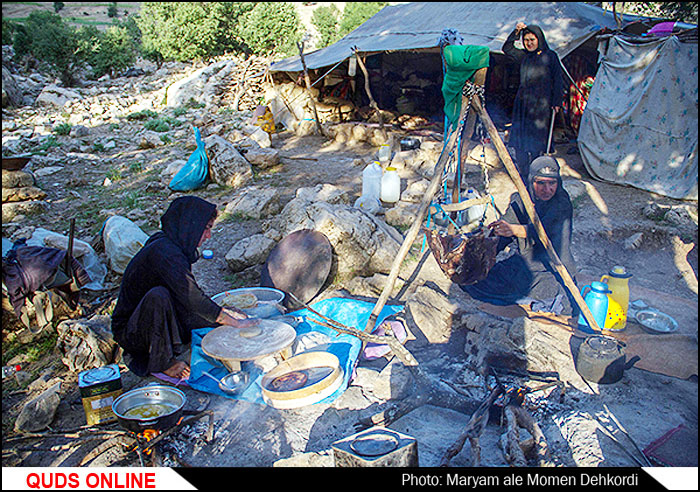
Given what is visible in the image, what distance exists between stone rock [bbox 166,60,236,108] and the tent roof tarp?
4.25 meters

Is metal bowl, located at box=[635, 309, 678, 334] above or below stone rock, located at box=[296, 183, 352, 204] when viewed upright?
below

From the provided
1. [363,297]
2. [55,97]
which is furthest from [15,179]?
[55,97]

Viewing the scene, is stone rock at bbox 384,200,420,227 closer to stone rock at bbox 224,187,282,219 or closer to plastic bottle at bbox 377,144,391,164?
stone rock at bbox 224,187,282,219

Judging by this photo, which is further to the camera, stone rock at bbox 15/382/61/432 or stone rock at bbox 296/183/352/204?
stone rock at bbox 296/183/352/204

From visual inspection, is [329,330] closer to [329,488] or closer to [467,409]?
[467,409]

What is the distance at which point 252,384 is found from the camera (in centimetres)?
307

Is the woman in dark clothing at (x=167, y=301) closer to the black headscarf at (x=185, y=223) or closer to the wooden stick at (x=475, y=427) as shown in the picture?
the black headscarf at (x=185, y=223)

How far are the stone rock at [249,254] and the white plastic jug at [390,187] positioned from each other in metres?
2.09

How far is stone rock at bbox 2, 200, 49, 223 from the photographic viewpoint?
21.7 ft

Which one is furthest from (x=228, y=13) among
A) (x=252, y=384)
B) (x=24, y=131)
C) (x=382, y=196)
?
(x=252, y=384)

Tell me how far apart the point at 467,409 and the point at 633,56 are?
20.7ft

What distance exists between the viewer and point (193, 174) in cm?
739

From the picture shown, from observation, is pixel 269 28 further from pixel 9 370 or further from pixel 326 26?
pixel 9 370

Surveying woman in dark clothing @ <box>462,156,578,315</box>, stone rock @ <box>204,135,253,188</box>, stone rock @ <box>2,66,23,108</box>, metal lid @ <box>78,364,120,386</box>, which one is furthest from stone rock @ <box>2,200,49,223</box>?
stone rock @ <box>2,66,23,108</box>
